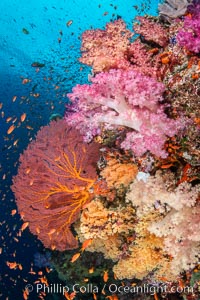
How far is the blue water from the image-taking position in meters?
29.3

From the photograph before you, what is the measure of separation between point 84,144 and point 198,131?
7.43ft

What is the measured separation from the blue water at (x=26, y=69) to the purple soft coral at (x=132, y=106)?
24448 mm

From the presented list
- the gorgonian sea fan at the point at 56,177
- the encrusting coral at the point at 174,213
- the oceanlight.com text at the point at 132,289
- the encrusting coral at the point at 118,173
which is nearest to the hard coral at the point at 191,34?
the encrusting coral at the point at 174,213

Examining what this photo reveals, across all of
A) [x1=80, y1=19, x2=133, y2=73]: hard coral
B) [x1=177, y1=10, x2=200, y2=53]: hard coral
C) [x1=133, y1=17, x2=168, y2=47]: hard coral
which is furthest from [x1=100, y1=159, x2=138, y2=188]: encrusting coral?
[x1=133, y1=17, x2=168, y2=47]: hard coral

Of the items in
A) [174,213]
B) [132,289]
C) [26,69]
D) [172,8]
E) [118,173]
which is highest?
[26,69]

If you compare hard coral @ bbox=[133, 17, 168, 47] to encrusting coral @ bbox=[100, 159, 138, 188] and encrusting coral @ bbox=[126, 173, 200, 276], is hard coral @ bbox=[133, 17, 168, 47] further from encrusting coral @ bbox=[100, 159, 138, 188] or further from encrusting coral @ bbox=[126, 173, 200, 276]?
encrusting coral @ bbox=[126, 173, 200, 276]

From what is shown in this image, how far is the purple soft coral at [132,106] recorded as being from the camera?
3725 mm

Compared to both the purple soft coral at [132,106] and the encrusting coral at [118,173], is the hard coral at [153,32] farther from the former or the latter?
the encrusting coral at [118,173]

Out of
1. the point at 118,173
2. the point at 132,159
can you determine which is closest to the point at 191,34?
the point at 132,159

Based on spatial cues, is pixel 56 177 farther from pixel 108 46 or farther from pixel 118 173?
pixel 108 46

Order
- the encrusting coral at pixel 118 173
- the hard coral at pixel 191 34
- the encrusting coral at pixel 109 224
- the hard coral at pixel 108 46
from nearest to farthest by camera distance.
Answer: the hard coral at pixel 191 34
the hard coral at pixel 108 46
the encrusting coral at pixel 118 173
the encrusting coral at pixel 109 224

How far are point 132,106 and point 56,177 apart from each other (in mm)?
1982

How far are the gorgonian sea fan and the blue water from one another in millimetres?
23011

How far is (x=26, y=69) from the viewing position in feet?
121
